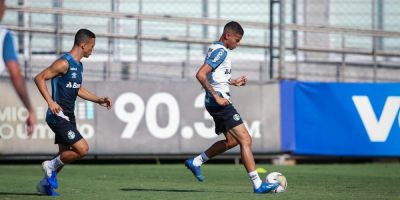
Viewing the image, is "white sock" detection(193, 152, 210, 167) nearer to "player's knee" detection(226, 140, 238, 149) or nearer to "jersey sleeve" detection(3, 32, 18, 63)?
"player's knee" detection(226, 140, 238, 149)

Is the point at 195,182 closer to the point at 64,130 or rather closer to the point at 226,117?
the point at 226,117

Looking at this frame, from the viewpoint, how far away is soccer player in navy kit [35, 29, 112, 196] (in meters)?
12.1

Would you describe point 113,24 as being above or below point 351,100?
above

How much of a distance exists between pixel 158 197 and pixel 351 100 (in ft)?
28.2

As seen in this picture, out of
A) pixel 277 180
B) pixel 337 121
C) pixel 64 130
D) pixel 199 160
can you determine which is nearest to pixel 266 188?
pixel 277 180

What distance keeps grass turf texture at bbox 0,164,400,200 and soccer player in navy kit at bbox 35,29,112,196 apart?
41 centimetres

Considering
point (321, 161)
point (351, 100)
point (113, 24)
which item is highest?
point (113, 24)

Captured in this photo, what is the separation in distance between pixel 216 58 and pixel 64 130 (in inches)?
81.2

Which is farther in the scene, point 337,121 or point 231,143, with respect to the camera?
point 337,121

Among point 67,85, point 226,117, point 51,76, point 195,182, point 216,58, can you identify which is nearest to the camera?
point 51,76

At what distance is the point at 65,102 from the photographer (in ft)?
40.2

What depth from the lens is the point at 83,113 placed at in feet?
62.9

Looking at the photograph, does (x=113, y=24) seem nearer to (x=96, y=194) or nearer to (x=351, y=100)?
(x=351, y=100)

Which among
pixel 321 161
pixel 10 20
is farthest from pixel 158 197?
pixel 10 20
